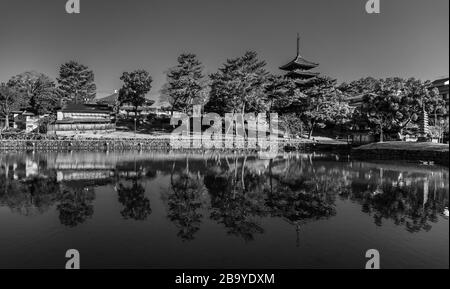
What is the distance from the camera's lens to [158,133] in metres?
63.8

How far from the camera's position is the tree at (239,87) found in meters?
57.8

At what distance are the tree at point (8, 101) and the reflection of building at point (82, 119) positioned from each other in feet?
30.1

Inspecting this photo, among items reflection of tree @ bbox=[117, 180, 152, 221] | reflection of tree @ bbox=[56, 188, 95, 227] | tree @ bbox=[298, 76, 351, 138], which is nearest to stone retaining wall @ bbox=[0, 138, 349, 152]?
tree @ bbox=[298, 76, 351, 138]

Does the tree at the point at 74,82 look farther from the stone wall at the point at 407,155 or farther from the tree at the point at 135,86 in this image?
the stone wall at the point at 407,155

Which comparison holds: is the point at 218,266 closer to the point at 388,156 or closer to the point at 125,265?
the point at 125,265

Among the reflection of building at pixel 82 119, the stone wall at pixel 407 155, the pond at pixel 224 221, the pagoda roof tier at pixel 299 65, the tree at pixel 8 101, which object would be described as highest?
the pagoda roof tier at pixel 299 65

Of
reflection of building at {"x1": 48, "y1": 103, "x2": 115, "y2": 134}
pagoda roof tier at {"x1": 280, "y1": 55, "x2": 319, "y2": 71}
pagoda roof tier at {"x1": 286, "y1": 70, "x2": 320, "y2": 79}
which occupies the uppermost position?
pagoda roof tier at {"x1": 280, "y1": 55, "x2": 319, "y2": 71}

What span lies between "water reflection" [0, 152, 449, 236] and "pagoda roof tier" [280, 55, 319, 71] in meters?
38.3

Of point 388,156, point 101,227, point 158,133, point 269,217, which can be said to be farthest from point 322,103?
point 101,227

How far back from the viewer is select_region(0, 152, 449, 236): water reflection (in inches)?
559

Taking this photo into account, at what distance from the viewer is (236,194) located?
62.5ft

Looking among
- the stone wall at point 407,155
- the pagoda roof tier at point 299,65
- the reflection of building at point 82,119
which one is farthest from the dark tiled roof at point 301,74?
the reflection of building at point 82,119

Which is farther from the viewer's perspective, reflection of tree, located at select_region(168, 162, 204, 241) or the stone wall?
the stone wall

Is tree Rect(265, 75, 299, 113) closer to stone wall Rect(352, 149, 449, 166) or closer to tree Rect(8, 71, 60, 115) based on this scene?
stone wall Rect(352, 149, 449, 166)
